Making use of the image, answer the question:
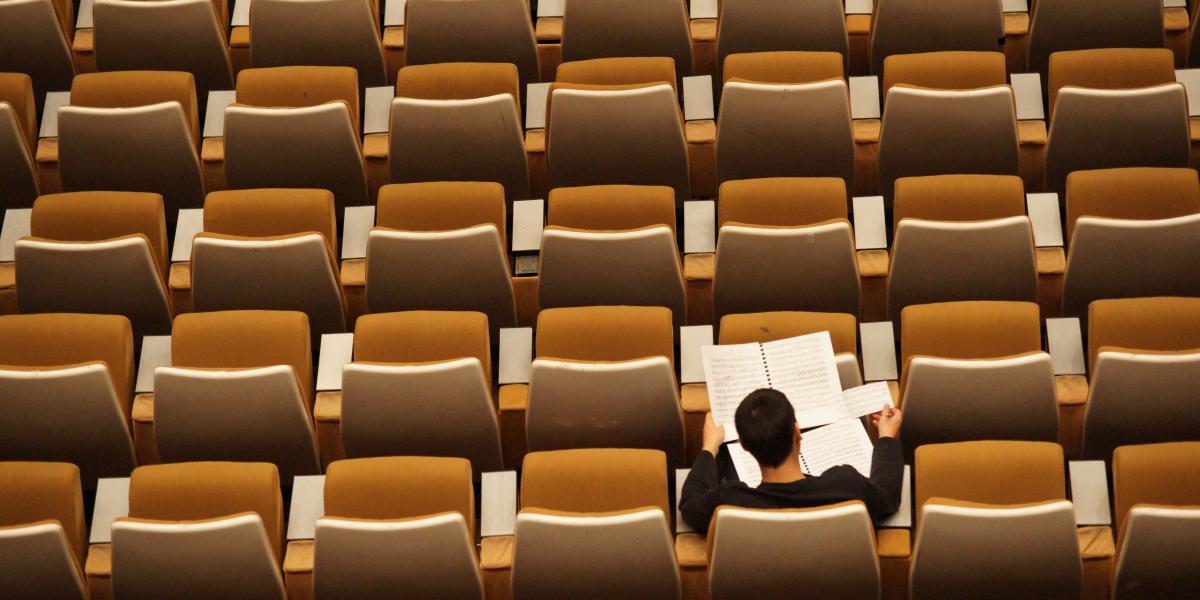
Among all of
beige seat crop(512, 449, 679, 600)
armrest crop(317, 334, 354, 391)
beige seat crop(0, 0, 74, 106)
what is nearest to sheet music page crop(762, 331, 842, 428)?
beige seat crop(512, 449, 679, 600)

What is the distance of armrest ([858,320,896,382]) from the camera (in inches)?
46.3

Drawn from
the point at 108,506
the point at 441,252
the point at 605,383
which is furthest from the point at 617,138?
the point at 108,506

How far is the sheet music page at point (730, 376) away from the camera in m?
1.09

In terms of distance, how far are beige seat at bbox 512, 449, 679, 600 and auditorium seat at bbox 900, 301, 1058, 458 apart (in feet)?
0.64

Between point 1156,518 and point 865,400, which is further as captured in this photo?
point 865,400

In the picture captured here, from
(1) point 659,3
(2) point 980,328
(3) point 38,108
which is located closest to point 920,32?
(1) point 659,3

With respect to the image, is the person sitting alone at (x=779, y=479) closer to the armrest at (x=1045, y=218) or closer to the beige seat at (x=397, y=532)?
the beige seat at (x=397, y=532)

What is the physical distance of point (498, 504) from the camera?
43.2 inches

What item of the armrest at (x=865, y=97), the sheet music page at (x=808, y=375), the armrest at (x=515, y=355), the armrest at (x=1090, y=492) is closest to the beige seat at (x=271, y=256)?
the armrest at (x=515, y=355)

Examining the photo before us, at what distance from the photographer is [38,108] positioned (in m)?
1.53

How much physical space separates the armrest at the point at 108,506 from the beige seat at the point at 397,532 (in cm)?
18

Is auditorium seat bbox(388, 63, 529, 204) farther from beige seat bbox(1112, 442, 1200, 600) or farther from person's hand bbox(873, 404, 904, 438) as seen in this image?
beige seat bbox(1112, 442, 1200, 600)

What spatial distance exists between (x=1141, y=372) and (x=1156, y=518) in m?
0.15

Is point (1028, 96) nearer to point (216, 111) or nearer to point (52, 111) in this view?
point (216, 111)
